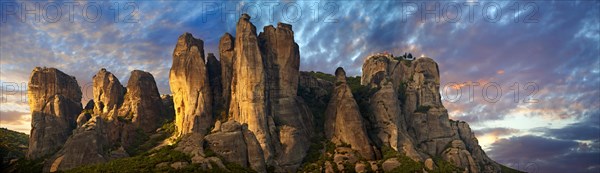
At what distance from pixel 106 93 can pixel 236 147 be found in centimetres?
8788

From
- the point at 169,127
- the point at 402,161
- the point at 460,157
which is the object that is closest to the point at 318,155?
the point at 402,161

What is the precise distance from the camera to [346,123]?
4695 inches

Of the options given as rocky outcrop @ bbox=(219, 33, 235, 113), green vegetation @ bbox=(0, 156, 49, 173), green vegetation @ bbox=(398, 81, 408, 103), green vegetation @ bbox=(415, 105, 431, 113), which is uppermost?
rocky outcrop @ bbox=(219, 33, 235, 113)

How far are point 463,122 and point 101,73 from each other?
106615 millimetres

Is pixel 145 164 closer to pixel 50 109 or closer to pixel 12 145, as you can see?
pixel 50 109

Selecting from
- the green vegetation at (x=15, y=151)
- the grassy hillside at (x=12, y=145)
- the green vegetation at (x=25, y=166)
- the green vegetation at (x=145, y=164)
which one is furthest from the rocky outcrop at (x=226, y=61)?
the green vegetation at (x=145, y=164)

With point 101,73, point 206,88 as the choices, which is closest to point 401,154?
point 206,88

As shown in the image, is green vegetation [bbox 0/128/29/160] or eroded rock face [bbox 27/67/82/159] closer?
green vegetation [bbox 0/128/29/160]

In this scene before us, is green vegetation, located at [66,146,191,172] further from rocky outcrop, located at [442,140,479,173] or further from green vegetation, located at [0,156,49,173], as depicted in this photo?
rocky outcrop, located at [442,140,479,173]

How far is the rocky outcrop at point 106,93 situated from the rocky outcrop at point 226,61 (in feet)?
97.1

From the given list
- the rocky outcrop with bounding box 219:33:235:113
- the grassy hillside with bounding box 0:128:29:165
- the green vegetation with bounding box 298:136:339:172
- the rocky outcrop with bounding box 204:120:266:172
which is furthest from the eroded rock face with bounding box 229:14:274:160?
the grassy hillside with bounding box 0:128:29:165

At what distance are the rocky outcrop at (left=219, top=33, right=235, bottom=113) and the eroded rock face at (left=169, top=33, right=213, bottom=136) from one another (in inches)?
166

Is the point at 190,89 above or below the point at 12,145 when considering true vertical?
above

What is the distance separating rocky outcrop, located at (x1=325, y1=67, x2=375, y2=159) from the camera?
11694 cm
